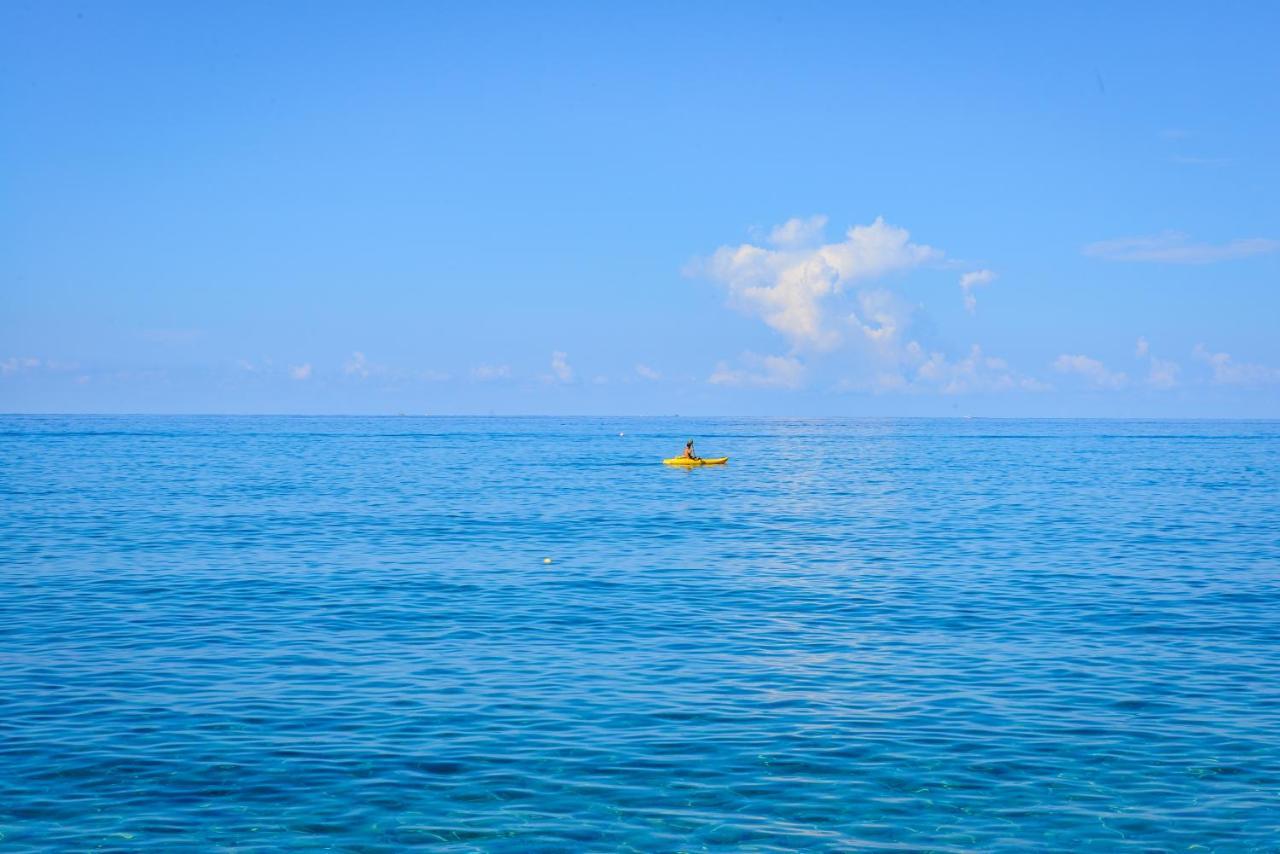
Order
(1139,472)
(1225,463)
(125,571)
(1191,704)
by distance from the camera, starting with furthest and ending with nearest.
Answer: (1225,463)
(1139,472)
(125,571)
(1191,704)

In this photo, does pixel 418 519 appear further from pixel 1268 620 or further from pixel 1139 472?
pixel 1139 472

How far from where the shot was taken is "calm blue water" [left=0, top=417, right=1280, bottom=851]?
53.0 ft

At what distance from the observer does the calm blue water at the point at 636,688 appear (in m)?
16.1

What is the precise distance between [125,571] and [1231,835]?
3601cm

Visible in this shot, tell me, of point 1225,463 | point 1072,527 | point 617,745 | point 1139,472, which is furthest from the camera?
point 1225,463

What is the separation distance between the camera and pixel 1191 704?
72.6ft

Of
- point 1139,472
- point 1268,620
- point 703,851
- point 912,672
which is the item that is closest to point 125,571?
point 912,672

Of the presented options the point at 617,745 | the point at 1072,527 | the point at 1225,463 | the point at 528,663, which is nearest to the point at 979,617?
the point at 528,663

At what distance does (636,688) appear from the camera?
914 inches

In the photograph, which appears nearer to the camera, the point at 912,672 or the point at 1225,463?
the point at 912,672

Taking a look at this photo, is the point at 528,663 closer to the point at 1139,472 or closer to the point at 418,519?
the point at 418,519

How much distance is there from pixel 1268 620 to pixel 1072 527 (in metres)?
27.0

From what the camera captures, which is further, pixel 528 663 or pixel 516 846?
pixel 528 663

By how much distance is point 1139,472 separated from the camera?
112 metres
